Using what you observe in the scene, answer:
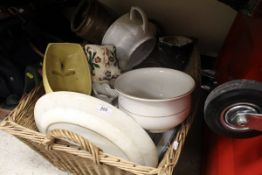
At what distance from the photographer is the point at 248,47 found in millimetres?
631

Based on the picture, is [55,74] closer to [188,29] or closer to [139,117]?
[139,117]

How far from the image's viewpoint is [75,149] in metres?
0.55

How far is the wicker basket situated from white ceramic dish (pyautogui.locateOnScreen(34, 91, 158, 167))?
27 millimetres

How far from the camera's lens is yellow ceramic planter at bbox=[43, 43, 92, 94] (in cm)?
73

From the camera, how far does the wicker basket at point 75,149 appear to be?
0.51 metres

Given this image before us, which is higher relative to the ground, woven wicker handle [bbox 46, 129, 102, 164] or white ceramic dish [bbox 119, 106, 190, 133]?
white ceramic dish [bbox 119, 106, 190, 133]

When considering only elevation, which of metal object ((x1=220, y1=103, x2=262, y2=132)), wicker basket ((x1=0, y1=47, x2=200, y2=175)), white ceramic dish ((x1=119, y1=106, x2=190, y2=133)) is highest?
metal object ((x1=220, y1=103, x2=262, y2=132))

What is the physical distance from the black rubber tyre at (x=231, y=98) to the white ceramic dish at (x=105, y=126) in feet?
0.48

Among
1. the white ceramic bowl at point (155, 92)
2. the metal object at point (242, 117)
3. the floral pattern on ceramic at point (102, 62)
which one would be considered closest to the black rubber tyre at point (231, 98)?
the metal object at point (242, 117)

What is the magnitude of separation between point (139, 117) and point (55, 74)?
284 millimetres

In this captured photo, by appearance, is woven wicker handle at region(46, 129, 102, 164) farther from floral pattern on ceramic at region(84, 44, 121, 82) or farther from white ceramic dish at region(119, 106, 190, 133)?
floral pattern on ceramic at region(84, 44, 121, 82)

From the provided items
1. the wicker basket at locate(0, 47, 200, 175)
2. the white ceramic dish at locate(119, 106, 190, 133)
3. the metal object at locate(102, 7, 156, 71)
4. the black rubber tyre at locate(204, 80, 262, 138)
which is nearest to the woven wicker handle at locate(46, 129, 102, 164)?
the wicker basket at locate(0, 47, 200, 175)

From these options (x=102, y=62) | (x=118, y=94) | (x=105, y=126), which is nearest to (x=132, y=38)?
(x=102, y=62)

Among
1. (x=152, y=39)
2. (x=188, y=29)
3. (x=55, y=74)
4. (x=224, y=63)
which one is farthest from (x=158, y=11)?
(x=55, y=74)
